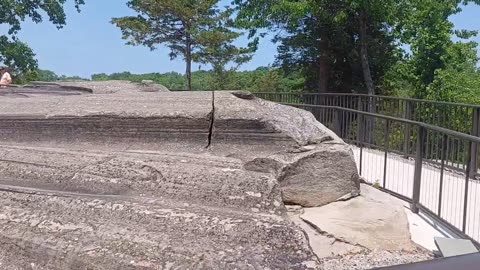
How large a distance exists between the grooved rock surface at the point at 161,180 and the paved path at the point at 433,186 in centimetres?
124

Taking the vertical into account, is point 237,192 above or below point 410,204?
above

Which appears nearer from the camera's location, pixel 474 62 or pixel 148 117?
pixel 148 117

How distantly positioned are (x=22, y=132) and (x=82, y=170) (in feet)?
4.03

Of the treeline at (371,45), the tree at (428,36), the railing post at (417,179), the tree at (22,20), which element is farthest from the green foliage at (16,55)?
the railing post at (417,179)

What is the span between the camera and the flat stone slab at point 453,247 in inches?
153

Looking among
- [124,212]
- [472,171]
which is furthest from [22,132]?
[472,171]

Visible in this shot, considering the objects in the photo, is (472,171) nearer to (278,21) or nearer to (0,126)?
(0,126)

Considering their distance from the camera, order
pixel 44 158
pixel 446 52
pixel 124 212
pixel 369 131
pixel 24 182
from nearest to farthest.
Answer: pixel 124 212, pixel 24 182, pixel 44 158, pixel 369 131, pixel 446 52

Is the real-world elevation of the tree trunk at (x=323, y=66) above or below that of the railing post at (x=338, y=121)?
above

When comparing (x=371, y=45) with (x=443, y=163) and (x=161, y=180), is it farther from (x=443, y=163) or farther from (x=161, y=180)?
(x=161, y=180)

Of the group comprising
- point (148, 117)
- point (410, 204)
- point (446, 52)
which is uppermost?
point (446, 52)

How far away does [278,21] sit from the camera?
16250mm

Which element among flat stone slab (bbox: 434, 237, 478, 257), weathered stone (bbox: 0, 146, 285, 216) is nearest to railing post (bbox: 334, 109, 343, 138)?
flat stone slab (bbox: 434, 237, 478, 257)

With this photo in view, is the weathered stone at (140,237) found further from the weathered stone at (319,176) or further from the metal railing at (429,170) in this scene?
the metal railing at (429,170)
